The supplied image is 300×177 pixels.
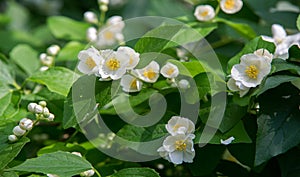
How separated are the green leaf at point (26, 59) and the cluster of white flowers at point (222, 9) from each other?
1.70ft

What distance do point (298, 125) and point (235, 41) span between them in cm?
68

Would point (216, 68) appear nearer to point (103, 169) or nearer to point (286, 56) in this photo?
point (286, 56)

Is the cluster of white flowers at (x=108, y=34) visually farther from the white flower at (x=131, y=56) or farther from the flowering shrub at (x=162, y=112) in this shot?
the white flower at (x=131, y=56)

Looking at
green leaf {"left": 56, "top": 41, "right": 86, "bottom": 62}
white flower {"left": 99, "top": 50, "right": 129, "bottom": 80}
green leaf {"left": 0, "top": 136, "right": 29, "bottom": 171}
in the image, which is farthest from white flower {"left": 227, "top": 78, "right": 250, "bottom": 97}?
green leaf {"left": 56, "top": 41, "right": 86, "bottom": 62}

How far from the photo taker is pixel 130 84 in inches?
43.6

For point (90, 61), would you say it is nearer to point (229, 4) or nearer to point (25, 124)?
point (25, 124)

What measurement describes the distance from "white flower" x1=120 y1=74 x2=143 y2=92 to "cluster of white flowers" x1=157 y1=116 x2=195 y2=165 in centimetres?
13

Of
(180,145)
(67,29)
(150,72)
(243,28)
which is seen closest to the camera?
(180,145)

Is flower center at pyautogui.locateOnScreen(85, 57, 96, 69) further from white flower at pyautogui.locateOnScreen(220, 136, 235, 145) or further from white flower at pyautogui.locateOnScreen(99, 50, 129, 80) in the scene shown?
white flower at pyautogui.locateOnScreen(220, 136, 235, 145)

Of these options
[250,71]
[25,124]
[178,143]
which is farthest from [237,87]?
[25,124]

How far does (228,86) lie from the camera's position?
106 cm

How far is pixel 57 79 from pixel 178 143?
0.32 m

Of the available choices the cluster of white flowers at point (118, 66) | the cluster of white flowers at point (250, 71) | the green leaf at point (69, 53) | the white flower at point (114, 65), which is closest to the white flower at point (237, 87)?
the cluster of white flowers at point (250, 71)

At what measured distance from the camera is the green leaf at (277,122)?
1.00 m
